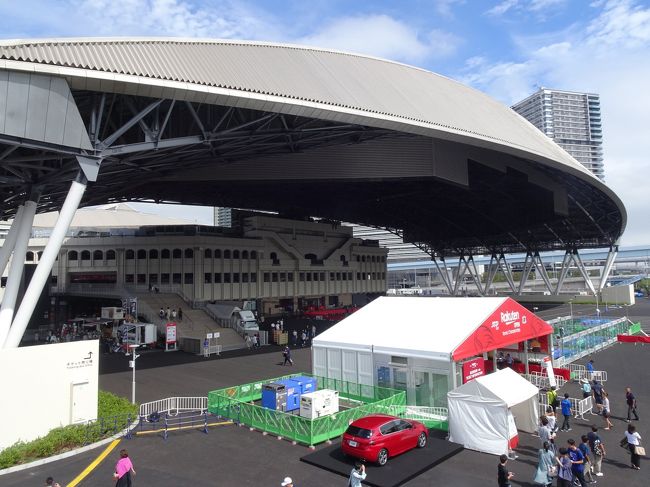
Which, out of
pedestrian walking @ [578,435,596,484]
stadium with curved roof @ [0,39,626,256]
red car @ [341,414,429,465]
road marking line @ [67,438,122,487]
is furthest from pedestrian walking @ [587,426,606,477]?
stadium with curved roof @ [0,39,626,256]

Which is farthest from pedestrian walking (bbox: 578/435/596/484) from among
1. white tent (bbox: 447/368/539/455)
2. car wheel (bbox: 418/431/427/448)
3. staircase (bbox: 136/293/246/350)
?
staircase (bbox: 136/293/246/350)

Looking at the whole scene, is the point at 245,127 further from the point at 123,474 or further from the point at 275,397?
the point at 123,474

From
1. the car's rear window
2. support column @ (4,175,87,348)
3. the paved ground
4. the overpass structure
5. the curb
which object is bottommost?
the paved ground

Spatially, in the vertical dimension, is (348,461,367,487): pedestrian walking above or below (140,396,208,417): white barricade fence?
above

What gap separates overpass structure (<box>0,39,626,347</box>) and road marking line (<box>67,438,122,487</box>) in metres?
5.31

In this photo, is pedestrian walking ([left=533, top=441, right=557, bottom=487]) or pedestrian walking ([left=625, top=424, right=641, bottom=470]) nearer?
pedestrian walking ([left=533, top=441, right=557, bottom=487])

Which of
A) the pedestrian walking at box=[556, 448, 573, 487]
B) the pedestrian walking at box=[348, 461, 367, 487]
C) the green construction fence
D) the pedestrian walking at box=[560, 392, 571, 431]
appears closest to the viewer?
the pedestrian walking at box=[348, 461, 367, 487]

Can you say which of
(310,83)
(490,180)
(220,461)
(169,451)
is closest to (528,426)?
(220,461)

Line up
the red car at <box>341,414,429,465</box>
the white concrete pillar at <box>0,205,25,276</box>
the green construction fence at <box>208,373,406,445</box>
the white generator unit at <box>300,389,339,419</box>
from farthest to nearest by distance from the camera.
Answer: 1. the white concrete pillar at <box>0,205,25,276</box>
2. the white generator unit at <box>300,389,339,419</box>
3. the green construction fence at <box>208,373,406,445</box>
4. the red car at <box>341,414,429,465</box>

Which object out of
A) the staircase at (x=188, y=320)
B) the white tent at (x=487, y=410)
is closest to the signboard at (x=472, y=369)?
the white tent at (x=487, y=410)

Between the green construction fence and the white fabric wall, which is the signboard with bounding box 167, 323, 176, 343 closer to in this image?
the green construction fence

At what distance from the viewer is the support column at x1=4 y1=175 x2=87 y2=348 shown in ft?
58.2

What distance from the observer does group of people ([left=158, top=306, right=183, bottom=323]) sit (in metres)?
43.0

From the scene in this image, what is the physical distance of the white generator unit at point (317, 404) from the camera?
1827 cm
